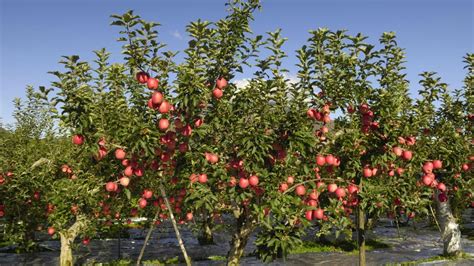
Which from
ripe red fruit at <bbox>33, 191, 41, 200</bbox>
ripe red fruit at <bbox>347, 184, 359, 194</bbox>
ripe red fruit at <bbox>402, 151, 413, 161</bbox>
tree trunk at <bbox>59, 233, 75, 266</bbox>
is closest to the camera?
ripe red fruit at <bbox>347, 184, 359, 194</bbox>

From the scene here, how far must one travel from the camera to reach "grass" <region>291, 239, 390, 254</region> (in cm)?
1516

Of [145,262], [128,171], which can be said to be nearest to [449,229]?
[145,262]

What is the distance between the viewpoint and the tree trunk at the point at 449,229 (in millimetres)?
12906

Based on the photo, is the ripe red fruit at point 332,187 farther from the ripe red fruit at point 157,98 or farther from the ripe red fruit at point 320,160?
the ripe red fruit at point 157,98

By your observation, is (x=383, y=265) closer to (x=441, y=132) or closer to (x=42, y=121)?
(x=441, y=132)

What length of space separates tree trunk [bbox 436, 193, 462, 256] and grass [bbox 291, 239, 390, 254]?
3.09 metres

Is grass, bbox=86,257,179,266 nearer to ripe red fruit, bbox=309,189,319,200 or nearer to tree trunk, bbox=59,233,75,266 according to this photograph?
tree trunk, bbox=59,233,75,266

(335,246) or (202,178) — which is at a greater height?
(202,178)

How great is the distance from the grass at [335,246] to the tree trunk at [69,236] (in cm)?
784

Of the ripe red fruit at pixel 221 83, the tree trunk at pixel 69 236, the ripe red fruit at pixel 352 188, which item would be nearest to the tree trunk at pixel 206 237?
the tree trunk at pixel 69 236

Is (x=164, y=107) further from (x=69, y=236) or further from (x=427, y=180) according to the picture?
(x=427, y=180)

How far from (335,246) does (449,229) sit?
4.25m

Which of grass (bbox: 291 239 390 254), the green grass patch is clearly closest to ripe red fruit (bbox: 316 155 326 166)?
the green grass patch

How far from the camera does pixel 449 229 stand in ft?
42.7
